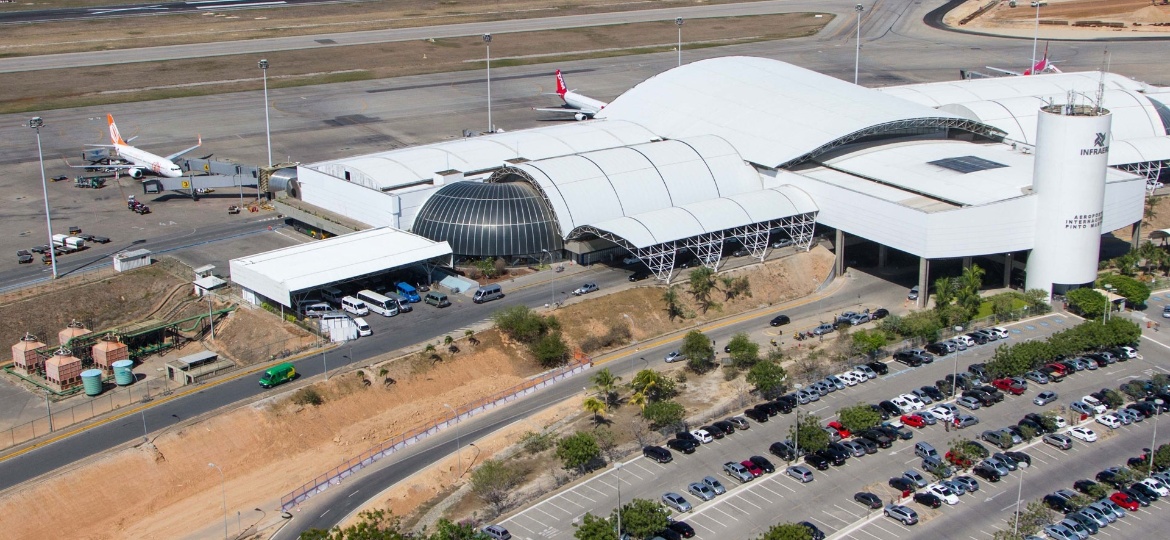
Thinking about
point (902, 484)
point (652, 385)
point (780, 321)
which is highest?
point (780, 321)

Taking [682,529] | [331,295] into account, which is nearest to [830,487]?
[682,529]

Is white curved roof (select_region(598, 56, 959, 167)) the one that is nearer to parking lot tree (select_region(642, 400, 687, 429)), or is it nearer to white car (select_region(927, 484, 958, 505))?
parking lot tree (select_region(642, 400, 687, 429))

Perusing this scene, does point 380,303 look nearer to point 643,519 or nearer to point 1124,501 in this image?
point 643,519

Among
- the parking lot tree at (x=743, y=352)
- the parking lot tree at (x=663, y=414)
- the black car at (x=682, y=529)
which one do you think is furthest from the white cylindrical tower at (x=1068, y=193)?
the black car at (x=682, y=529)

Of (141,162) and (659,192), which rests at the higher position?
(659,192)

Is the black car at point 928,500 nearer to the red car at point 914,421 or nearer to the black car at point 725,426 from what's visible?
the red car at point 914,421

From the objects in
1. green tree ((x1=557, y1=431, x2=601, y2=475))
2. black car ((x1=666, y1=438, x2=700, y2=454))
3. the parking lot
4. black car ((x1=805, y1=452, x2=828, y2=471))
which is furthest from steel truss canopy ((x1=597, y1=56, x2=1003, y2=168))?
green tree ((x1=557, y1=431, x2=601, y2=475))
